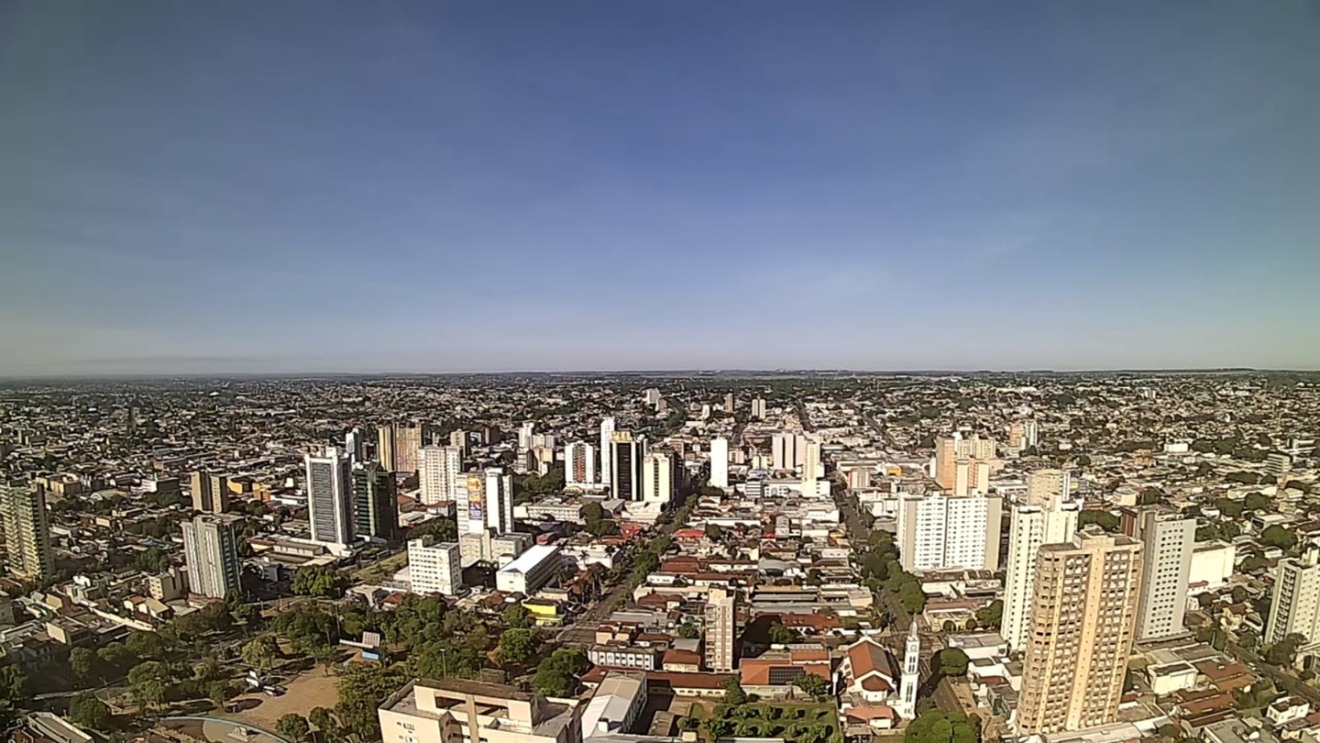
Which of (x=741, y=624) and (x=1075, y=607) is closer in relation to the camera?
(x=1075, y=607)

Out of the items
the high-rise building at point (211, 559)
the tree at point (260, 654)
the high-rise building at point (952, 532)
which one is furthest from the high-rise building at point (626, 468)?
the tree at point (260, 654)

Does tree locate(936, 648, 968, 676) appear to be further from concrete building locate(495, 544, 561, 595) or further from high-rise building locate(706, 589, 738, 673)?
concrete building locate(495, 544, 561, 595)

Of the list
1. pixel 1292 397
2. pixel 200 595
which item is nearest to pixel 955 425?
pixel 1292 397

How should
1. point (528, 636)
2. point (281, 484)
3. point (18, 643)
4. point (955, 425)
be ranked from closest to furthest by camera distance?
1. point (18, 643)
2. point (528, 636)
3. point (281, 484)
4. point (955, 425)

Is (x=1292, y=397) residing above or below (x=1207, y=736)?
above

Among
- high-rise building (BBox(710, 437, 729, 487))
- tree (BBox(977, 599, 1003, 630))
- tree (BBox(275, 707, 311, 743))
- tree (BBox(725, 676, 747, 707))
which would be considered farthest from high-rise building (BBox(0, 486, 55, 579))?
high-rise building (BBox(710, 437, 729, 487))

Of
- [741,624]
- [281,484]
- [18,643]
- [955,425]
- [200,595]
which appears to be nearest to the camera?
[18,643]

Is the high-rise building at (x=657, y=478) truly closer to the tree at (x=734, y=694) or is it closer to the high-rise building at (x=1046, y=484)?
the high-rise building at (x=1046, y=484)

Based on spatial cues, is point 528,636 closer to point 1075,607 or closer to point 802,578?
point 802,578
